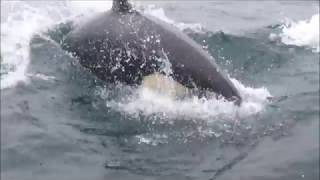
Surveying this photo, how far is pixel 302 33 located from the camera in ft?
47.9

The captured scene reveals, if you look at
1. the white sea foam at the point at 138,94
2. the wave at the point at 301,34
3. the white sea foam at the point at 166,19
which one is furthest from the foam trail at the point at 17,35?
the wave at the point at 301,34

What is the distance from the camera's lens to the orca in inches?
408

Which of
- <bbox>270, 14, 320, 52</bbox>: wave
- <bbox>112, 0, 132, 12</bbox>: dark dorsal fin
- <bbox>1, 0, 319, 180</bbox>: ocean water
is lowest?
<bbox>1, 0, 319, 180</bbox>: ocean water

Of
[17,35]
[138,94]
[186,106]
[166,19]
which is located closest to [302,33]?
[166,19]

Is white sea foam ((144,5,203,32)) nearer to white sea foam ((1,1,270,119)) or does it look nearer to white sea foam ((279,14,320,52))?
white sea foam ((1,1,270,119))

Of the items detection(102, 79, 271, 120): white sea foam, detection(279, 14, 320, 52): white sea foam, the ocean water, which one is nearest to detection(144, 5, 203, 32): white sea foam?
the ocean water

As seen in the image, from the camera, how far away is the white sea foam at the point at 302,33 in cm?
1390

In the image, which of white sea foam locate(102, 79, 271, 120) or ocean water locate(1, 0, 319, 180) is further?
white sea foam locate(102, 79, 271, 120)

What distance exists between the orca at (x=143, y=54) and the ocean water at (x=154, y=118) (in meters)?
0.25

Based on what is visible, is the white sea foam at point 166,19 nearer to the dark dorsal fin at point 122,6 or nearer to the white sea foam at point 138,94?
the white sea foam at point 138,94

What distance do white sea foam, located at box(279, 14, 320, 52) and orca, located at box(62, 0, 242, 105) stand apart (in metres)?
3.94

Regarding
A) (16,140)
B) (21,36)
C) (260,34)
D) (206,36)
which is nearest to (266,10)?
(260,34)

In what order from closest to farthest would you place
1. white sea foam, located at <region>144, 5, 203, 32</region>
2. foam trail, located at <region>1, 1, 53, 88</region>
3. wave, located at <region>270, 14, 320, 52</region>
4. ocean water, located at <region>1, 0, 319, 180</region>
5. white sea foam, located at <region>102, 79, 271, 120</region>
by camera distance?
1. ocean water, located at <region>1, 0, 319, 180</region>
2. white sea foam, located at <region>102, 79, 271, 120</region>
3. foam trail, located at <region>1, 1, 53, 88</region>
4. wave, located at <region>270, 14, 320, 52</region>
5. white sea foam, located at <region>144, 5, 203, 32</region>

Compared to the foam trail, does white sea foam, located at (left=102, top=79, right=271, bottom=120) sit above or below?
below
